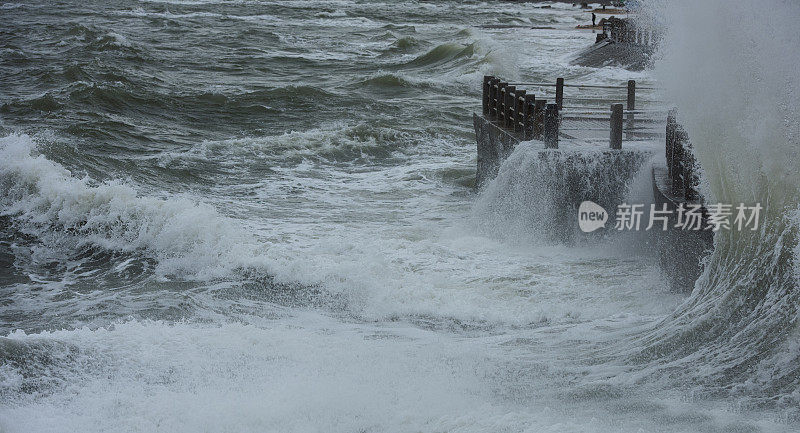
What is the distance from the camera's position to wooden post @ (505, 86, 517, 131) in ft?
45.7

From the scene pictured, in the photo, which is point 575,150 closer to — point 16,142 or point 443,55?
point 16,142

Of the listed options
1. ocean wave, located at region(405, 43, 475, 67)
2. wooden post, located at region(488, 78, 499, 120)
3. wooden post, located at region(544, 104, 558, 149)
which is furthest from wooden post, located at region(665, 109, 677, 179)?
ocean wave, located at region(405, 43, 475, 67)

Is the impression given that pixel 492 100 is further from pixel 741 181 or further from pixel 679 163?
pixel 741 181

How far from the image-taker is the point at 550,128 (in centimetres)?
1184

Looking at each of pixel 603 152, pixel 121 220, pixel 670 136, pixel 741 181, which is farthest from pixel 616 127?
pixel 121 220

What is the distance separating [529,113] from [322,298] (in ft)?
15.4

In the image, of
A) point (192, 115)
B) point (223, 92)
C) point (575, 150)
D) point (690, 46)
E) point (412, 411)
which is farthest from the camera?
point (223, 92)

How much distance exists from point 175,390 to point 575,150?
6.59m

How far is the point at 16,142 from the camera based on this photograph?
52.3ft

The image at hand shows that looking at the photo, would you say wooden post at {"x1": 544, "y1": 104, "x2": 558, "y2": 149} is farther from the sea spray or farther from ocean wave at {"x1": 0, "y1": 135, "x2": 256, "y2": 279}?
ocean wave at {"x1": 0, "y1": 135, "x2": 256, "y2": 279}

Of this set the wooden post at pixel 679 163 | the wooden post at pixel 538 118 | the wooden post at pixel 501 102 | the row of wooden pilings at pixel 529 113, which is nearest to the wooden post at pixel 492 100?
the row of wooden pilings at pixel 529 113

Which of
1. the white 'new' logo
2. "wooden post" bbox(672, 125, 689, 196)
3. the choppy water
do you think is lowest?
the choppy water

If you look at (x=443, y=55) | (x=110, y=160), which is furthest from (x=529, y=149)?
(x=443, y=55)

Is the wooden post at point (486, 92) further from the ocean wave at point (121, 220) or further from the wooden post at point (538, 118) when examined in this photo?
the ocean wave at point (121, 220)
